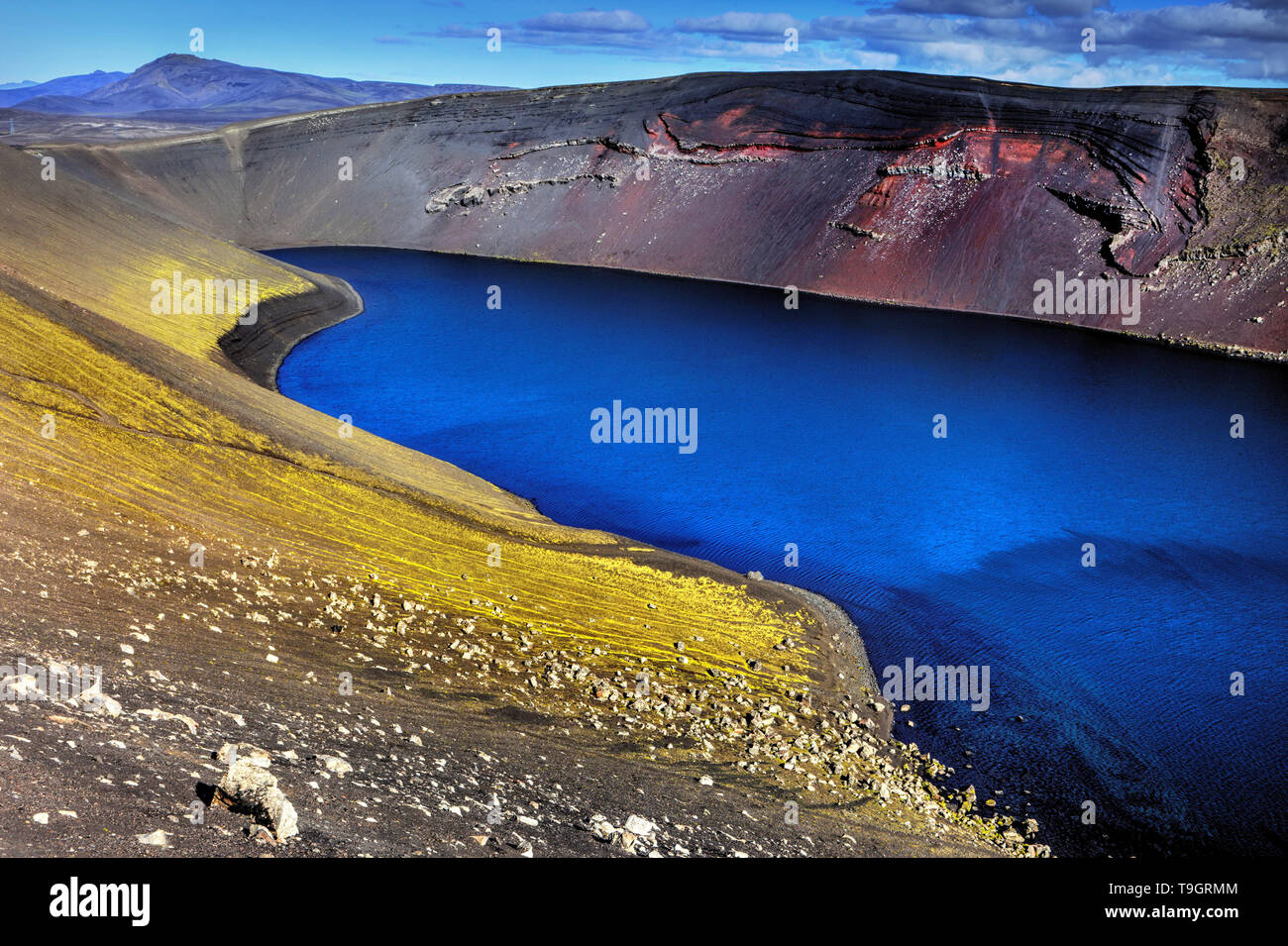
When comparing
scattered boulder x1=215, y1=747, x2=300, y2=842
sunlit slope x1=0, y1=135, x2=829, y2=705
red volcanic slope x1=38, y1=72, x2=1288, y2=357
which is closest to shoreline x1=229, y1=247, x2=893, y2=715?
sunlit slope x1=0, y1=135, x2=829, y2=705

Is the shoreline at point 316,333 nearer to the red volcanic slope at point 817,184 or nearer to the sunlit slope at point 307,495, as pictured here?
the sunlit slope at point 307,495

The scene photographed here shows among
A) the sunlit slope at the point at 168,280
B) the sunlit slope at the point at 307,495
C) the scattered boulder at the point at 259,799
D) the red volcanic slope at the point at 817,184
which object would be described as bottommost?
the scattered boulder at the point at 259,799

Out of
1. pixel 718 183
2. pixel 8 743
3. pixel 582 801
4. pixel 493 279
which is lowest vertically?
pixel 582 801

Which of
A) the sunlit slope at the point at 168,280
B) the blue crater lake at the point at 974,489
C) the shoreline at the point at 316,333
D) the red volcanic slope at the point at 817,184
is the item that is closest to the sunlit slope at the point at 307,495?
the sunlit slope at the point at 168,280

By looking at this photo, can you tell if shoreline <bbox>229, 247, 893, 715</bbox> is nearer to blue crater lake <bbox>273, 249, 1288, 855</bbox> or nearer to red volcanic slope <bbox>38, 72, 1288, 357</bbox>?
blue crater lake <bbox>273, 249, 1288, 855</bbox>

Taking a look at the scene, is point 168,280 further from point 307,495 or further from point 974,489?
point 974,489

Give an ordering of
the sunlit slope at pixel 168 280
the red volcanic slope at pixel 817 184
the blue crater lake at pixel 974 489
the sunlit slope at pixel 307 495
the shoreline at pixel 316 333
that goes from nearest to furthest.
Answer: the blue crater lake at pixel 974 489 < the sunlit slope at pixel 307 495 < the shoreline at pixel 316 333 < the sunlit slope at pixel 168 280 < the red volcanic slope at pixel 817 184
